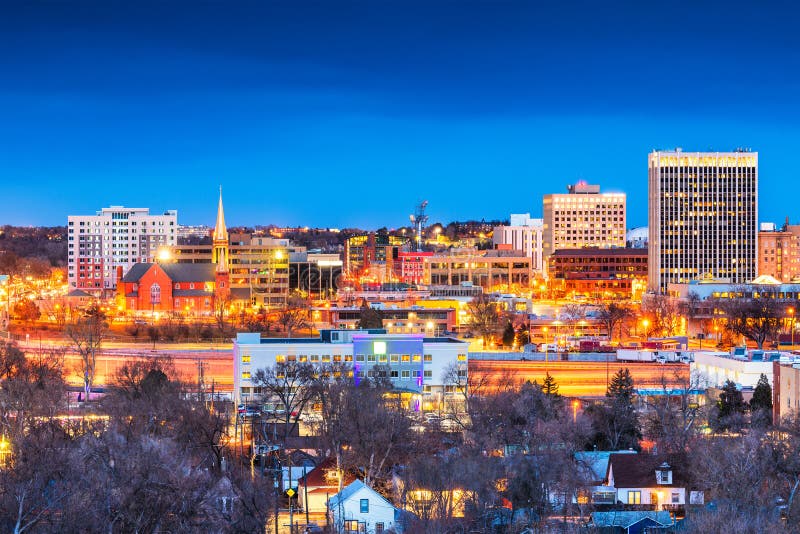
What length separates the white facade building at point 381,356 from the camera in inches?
1764

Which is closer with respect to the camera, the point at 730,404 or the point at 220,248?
the point at 730,404

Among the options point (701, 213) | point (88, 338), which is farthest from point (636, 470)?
point (701, 213)

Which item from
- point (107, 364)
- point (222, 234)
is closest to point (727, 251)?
point (222, 234)

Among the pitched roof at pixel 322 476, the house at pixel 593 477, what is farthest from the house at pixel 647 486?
the pitched roof at pixel 322 476

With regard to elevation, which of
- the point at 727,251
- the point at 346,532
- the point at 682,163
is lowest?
the point at 346,532

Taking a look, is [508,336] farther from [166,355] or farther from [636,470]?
[636,470]

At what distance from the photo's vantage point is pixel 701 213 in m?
105

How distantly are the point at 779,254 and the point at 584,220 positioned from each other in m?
27.9

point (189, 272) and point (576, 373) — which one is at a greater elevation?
point (189, 272)

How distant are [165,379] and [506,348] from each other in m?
26.7

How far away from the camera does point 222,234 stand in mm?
89688

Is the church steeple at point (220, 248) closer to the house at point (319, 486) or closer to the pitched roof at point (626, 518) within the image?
the house at point (319, 486)

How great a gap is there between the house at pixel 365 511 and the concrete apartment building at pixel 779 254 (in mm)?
103205

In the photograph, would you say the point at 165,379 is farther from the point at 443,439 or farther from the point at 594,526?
the point at 594,526
